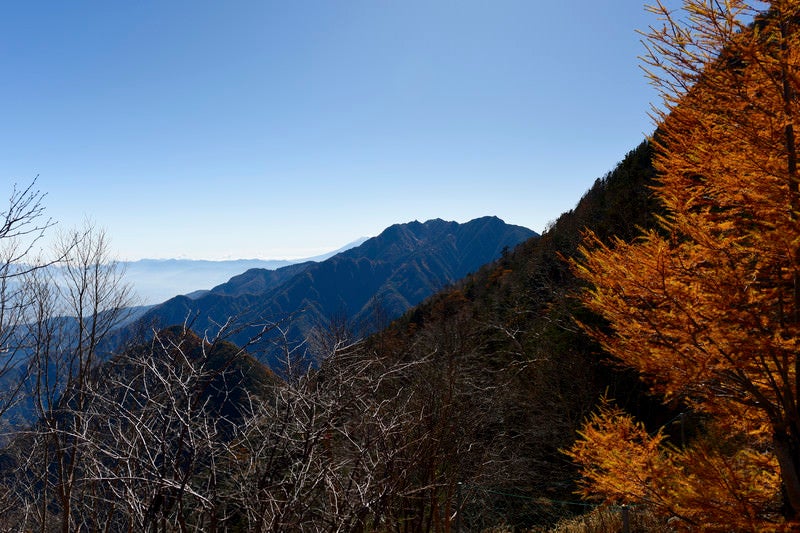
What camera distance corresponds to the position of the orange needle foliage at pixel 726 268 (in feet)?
11.3

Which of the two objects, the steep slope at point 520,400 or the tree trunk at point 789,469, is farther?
the steep slope at point 520,400

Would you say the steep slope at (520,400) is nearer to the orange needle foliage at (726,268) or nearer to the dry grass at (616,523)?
the dry grass at (616,523)

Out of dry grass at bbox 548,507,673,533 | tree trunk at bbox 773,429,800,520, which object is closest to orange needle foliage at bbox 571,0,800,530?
tree trunk at bbox 773,429,800,520

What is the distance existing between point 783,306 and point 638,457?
2282mm

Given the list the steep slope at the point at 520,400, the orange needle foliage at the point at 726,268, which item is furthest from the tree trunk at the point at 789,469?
the steep slope at the point at 520,400

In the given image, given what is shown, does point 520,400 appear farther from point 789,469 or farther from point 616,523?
point 789,469

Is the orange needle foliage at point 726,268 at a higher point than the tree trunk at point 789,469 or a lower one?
higher

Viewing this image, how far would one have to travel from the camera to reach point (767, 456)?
484 centimetres

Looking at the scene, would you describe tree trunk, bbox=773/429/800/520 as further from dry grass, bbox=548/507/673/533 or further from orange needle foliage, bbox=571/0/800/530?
dry grass, bbox=548/507/673/533

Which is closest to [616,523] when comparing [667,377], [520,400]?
[667,377]

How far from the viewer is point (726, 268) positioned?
3600mm

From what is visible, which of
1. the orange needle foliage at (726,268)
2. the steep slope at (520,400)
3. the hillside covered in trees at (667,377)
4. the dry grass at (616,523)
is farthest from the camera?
the steep slope at (520,400)

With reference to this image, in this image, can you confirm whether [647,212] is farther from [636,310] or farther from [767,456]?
[636,310]

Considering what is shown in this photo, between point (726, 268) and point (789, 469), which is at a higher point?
point (726, 268)
